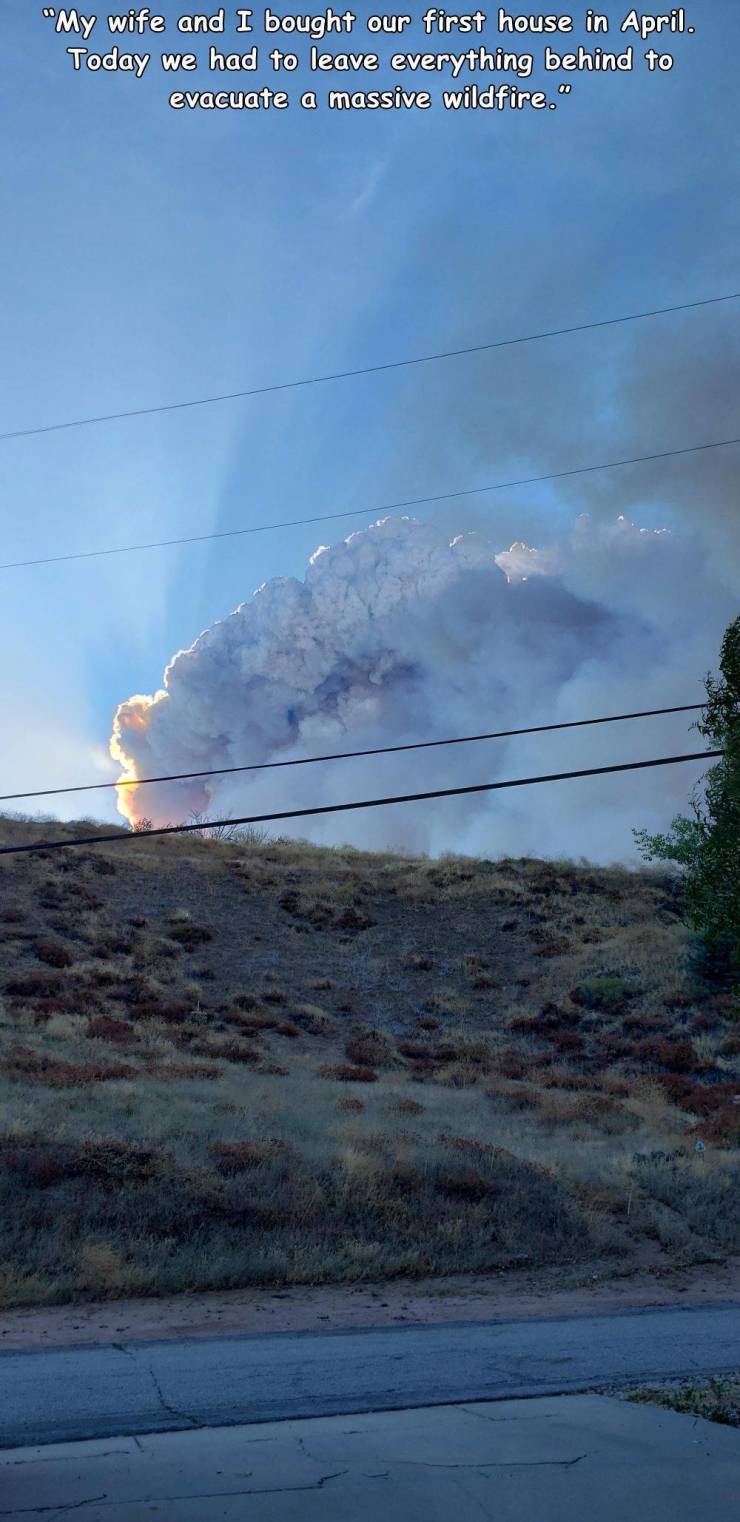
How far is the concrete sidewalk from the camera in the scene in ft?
17.3

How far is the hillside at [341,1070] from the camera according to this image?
13.3m

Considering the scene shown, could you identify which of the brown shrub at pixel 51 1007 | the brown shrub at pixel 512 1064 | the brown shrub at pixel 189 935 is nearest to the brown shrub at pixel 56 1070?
the brown shrub at pixel 51 1007

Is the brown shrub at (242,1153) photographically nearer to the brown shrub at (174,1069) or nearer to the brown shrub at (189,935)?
the brown shrub at (174,1069)

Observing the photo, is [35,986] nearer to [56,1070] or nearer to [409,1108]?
[56,1070]

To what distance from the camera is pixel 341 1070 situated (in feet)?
85.4

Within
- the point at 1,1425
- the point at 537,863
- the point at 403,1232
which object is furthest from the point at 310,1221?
the point at 537,863

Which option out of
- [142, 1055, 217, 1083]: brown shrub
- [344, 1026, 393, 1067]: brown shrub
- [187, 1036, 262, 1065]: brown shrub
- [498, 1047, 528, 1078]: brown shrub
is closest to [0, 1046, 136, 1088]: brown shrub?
[142, 1055, 217, 1083]: brown shrub

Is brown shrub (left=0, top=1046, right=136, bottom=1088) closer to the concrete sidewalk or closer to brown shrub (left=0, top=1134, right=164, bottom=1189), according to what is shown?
brown shrub (left=0, top=1134, right=164, bottom=1189)

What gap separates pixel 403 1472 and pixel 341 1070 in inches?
810

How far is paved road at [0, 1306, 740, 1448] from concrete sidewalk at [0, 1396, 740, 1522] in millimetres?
597

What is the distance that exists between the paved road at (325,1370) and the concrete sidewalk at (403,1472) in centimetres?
60

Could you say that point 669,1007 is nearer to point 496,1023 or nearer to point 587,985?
point 587,985

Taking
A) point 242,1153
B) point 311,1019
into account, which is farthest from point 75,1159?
point 311,1019

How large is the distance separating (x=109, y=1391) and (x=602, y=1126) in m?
14.9
